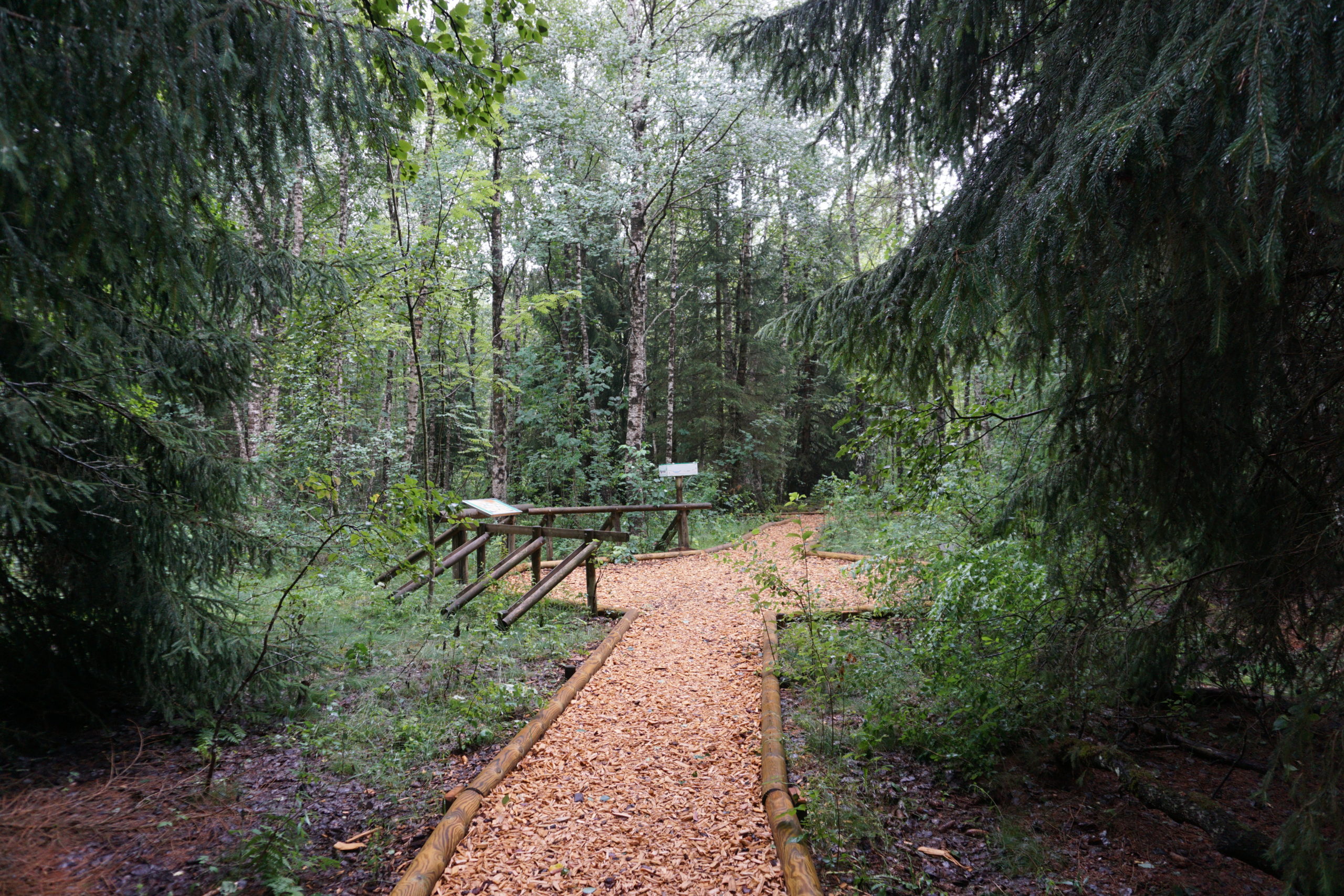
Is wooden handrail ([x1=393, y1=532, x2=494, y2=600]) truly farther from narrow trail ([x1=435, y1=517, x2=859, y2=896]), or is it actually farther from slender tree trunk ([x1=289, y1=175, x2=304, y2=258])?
slender tree trunk ([x1=289, y1=175, x2=304, y2=258])

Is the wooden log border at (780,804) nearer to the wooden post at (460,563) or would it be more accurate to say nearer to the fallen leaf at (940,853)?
the fallen leaf at (940,853)

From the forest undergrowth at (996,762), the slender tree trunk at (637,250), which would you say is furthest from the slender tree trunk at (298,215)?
the forest undergrowth at (996,762)

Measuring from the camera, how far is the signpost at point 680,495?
11.8m

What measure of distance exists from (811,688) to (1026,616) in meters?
1.56

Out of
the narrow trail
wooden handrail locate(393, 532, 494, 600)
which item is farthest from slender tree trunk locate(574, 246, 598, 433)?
the narrow trail

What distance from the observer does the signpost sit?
11.8 m

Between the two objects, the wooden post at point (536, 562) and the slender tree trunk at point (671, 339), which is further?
the slender tree trunk at point (671, 339)

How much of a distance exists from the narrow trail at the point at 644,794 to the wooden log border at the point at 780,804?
0.08 meters

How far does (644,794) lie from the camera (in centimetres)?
364

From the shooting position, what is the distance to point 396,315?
881 cm

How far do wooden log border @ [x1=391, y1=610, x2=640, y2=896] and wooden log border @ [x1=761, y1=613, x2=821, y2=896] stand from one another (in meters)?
1.46

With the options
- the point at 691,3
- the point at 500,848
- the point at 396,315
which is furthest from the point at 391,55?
the point at 691,3

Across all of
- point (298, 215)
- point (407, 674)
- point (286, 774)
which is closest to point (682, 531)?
point (407, 674)

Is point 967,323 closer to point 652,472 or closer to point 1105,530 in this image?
point 1105,530
